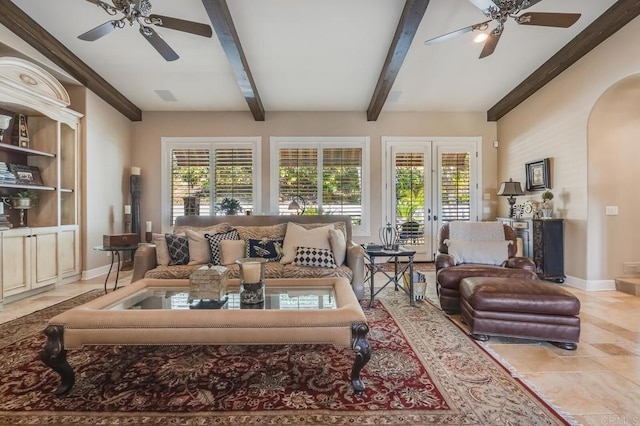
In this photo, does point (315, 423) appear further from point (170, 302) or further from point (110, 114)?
point (110, 114)

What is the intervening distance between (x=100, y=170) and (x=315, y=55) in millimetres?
3973

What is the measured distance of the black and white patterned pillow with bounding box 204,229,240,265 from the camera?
11.5 ft

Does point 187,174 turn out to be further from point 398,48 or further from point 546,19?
point 546,19

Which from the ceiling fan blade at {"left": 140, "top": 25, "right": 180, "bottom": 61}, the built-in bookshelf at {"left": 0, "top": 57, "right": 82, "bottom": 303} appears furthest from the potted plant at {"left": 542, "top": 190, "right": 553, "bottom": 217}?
the built-in bookshelf at {"left": 0, "top": 57, "right": 82, "bottom": 303}

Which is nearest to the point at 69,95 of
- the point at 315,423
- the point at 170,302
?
the point at 170,302

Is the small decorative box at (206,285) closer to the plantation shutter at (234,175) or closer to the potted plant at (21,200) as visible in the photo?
the potted plant at (21,200)

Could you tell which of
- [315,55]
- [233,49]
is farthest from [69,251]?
[315,55]

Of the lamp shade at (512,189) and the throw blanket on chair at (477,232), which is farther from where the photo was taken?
the lamp shade at (512,189)

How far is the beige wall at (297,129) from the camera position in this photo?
607 cm

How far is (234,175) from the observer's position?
240 inches

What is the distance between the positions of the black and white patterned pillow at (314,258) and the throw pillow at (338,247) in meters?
0.06

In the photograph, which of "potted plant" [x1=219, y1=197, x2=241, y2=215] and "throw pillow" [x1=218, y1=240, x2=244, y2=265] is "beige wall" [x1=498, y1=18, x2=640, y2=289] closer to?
"throw pillow" [x1=218, y1=240, x2=244, y2=265]

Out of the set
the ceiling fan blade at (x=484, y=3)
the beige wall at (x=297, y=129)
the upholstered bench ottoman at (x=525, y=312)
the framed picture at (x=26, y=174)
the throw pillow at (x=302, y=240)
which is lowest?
the upholstered bench ottoman at (x=525, y=312)

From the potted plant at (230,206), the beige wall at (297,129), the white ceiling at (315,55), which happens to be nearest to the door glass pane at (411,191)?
the beige wall at (297,129)
